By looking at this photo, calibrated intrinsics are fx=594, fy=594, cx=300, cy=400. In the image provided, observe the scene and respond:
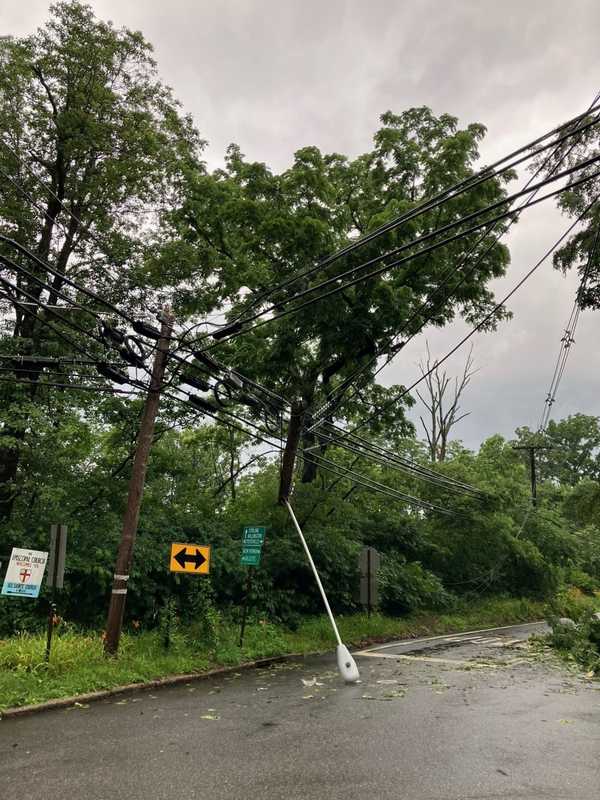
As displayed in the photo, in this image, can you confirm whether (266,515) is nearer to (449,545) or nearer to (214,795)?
(449,545)

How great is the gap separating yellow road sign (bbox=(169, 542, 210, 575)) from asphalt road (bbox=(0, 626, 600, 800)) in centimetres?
234

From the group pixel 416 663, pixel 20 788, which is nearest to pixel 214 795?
pixel 20 788

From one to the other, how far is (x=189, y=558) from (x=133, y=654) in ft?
6.75

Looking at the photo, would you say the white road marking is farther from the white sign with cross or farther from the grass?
the white sign with cross

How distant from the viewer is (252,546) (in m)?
13.8

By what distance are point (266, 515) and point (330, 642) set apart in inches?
178

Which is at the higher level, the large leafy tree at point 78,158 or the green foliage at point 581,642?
the large leafy tree at point 78,158

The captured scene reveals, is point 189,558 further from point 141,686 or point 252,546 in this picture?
point 141,686

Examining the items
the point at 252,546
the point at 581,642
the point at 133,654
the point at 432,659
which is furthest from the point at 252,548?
the point at 581,642

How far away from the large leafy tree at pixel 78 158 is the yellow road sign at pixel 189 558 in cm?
624

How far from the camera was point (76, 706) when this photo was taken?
857 cm


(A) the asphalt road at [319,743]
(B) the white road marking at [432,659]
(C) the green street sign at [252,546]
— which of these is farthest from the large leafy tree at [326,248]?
(A) the asphalt road at [319,743]

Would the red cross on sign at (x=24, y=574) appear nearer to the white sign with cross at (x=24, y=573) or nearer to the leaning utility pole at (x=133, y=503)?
the white sign with cross at (x=24, y=573)

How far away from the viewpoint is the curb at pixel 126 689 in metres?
8.08
